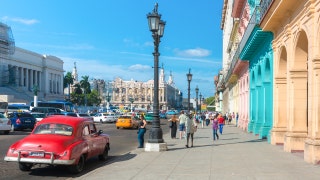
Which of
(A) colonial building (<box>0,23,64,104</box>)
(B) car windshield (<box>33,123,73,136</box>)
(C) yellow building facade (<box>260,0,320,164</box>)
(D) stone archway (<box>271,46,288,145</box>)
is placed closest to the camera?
(B) car windshield (<box>33,123,73,136</box>)

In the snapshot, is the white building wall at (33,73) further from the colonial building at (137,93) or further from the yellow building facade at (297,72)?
the yellow building facade at (297,72)

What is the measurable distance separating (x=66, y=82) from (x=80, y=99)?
54.1 ft

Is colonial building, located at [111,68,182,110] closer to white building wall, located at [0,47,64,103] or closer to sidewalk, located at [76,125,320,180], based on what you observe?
white building wall, located at [0,47,64,103]

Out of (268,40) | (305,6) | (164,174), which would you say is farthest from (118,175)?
(268,40)

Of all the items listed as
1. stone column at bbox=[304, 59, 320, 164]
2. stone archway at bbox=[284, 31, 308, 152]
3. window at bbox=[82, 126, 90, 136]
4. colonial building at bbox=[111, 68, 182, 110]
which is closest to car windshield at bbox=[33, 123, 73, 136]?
window at bbox=[82, 126, 90, 136]

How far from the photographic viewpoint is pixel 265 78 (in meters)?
24.0

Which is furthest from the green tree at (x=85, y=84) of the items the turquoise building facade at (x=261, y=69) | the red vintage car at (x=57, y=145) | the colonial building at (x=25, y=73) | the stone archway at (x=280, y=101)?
the red vintage car at (x=57, y=145)

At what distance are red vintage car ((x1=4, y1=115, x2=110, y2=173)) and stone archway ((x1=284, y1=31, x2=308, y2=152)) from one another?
287 inches

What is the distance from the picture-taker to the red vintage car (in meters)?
11.6

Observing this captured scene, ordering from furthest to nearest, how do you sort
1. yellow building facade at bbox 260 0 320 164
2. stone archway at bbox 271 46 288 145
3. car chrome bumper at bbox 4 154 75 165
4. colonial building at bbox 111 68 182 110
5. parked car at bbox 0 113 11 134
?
colonial building at bbox 111 68 182 110 < parked car at bbox 0 113 11 134 < stone archway at bbox 271 46 288 145 < yellow building facade at bbox 260 0 320 164 < car chrome bumper at bbox 4 154 75 165

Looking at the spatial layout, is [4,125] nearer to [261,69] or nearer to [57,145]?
[261,69]

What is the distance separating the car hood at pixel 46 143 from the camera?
38.2ft

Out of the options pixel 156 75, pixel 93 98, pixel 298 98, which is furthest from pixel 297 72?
pixel 93 98

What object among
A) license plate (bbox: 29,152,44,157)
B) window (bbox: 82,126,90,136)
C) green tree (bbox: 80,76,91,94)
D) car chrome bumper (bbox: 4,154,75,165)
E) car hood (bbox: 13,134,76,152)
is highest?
green tree (bbox: 80,76,91,94)
